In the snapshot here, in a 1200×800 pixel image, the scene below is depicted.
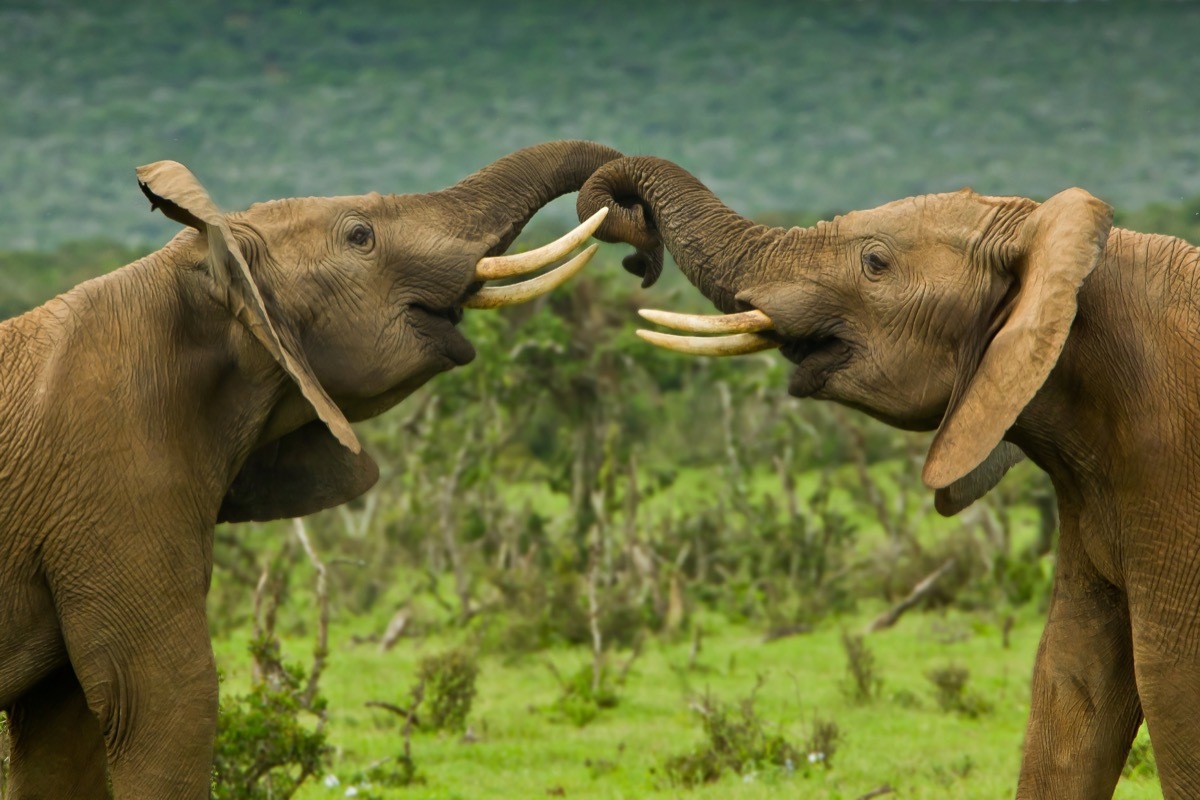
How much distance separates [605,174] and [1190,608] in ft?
7.76

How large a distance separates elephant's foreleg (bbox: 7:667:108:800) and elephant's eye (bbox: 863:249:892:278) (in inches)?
112

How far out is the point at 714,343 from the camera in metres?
5.23

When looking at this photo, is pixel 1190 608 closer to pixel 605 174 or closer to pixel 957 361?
pixel 957 361

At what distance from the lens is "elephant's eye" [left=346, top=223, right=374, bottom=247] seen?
5.32m

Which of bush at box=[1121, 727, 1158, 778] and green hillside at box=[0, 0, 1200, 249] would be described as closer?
bush at box=[1121, 727, 1158, 778]

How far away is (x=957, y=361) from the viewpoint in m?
5.04

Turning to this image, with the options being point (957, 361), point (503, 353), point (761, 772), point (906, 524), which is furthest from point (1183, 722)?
point (906, 524)

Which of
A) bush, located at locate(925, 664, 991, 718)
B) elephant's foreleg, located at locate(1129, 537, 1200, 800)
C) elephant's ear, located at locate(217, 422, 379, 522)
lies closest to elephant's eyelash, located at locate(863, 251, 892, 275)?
elephant's foreleg, located at locate(1129, 537, 1200, 800)

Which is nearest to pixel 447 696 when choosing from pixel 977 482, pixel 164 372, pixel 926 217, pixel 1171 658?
pixel 977 482

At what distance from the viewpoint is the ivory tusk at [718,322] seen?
523 cm

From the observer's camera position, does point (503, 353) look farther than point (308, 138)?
No

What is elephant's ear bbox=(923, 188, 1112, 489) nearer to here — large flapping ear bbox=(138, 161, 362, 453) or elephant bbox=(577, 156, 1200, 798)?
elephant bbox=(577, 156, 1200, 798)

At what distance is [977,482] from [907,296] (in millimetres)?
753

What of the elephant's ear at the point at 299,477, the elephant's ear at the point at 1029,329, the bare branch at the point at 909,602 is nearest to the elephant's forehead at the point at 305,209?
the elephant's ear at the point at 299,477
